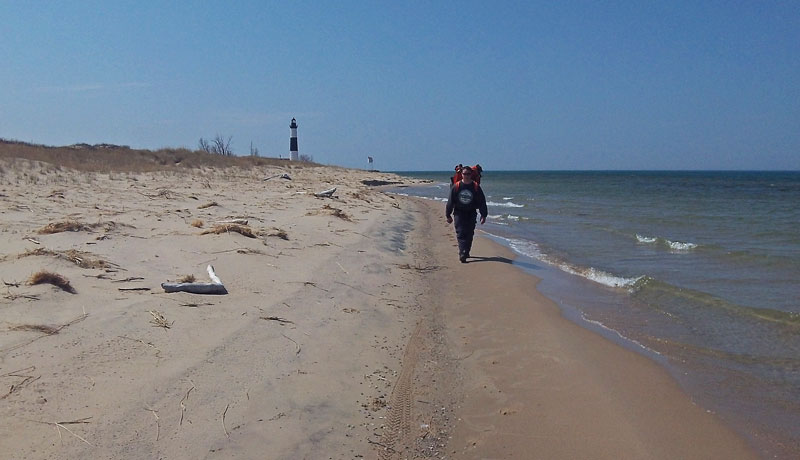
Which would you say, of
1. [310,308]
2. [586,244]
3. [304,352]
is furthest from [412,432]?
[586,244]

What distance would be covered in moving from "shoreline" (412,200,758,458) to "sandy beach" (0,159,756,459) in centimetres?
2

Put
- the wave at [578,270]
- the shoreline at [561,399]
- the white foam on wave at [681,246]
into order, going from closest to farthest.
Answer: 1. the shoreline at [561,399]
2. the wave at [578,270]
3. the white foam on wave at [681,246]

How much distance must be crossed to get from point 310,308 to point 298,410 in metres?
2.29

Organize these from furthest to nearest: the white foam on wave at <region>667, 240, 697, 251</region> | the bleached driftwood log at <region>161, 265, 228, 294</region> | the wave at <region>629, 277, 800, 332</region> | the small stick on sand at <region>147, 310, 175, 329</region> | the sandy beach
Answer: the white foam on wave at <region>667, 240, 697, 251</region>, the wave at <region>629, 277, 800, 332</region>, the bleached driftwood log at <region>161, 265, 228, 294</region>, the small stick on sand at <region>147, 310, 175, 329</region>, the sandy beach

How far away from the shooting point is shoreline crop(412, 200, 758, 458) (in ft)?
12.9

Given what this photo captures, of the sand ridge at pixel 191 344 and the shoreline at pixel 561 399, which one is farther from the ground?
the sand ridge at pixel 191 344

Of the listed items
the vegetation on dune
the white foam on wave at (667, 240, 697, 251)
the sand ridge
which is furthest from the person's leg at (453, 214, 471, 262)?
the vegetation on dune

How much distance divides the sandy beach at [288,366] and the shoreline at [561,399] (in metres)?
0.02

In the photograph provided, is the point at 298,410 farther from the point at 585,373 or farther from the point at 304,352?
the point at 585,373

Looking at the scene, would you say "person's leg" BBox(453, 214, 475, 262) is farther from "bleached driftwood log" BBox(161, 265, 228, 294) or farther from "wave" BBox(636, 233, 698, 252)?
"bleached driftwood log" BBox(161, 265, 228, 294)

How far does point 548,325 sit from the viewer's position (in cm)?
692

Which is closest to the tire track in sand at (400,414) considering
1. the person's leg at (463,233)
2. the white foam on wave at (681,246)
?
the person's leg at (463,233)

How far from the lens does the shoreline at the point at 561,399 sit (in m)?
3.93

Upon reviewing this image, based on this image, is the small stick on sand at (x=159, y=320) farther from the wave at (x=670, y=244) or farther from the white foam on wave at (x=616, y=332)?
the wave at (x=670, y=244)
